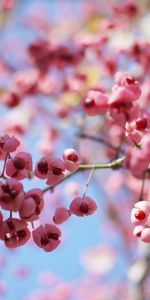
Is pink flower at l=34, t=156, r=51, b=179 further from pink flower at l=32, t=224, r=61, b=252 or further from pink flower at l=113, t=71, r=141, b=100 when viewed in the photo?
pink flower at l=113, t=71, r=141, b=100

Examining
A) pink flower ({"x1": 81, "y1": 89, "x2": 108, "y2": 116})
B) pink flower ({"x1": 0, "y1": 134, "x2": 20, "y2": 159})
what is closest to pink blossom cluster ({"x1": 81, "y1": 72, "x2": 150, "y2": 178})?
pink flower ({"x1": 81, "y1": 89, "x2": 108, "y2": 116})

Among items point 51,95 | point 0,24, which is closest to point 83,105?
point 51,95

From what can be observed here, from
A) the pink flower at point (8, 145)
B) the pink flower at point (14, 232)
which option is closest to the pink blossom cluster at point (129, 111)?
the pink flower at point (8, 145)

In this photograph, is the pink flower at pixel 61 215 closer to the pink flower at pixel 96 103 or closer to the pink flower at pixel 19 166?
the pink flower at pixel 19 166

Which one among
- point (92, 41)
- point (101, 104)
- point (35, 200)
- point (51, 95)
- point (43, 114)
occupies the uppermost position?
point (43, 114)

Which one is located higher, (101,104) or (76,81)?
(76,81)

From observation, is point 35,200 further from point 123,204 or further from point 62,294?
point 62,294

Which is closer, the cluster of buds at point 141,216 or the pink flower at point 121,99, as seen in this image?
the pink flower at point 121,99
